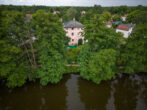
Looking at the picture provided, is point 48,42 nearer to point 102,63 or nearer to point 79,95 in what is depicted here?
point 102,63

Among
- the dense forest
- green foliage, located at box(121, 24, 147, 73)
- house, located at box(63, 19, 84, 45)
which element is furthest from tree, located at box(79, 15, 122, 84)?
house, located at box(63, 19, 84, 45)

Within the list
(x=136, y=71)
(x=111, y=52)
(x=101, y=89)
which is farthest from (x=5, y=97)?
(x=136, y=71)

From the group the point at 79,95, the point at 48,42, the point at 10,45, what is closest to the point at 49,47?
the point at 48,42

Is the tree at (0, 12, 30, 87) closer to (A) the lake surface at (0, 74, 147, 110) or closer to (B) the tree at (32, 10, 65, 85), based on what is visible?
(B) the tree at (32, 10, 65, 85)

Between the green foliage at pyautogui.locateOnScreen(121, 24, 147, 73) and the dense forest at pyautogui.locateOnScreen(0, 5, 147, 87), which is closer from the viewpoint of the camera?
the dense forest at pyautogui.locateOnScreen(0, 5, 147, 87)

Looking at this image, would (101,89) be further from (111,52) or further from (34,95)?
(34,95)

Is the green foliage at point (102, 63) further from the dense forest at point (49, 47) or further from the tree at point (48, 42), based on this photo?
the tree at point (48, 42)

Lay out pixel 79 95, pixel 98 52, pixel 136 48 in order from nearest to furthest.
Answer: pixel 79 95, pixel 136 48, pixel 98 52
